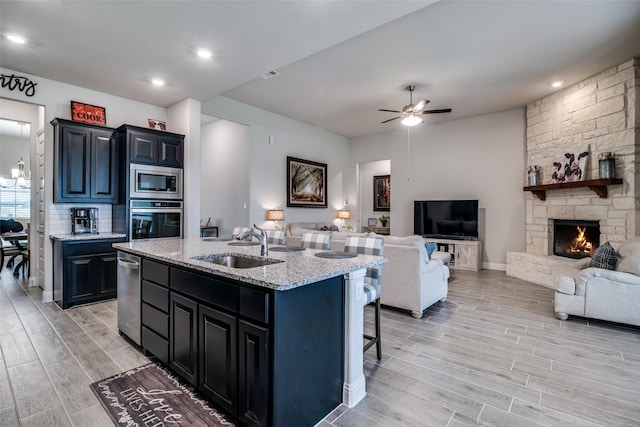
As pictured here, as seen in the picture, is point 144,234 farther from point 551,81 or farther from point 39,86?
point 551,81

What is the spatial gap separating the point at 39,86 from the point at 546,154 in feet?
25.6

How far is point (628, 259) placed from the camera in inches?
132

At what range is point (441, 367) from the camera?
248 cm

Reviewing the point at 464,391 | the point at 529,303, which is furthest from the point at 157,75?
the point at 529,303

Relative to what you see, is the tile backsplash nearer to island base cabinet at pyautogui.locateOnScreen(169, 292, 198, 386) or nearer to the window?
island base cabinet at pyautogui.locateOnScreen(169, 292, 198, 386)

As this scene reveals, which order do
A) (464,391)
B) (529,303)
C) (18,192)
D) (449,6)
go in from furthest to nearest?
(18,192)
(529,303)
(449,6)
(464,391)

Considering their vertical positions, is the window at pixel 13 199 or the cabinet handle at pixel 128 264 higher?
the window at pixel 13 199

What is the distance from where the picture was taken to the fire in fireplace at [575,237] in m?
4.99

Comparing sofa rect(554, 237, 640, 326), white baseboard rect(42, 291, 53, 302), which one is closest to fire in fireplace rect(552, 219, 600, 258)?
sofa rect(554, 237, 640, 326)

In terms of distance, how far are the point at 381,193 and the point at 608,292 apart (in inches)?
256

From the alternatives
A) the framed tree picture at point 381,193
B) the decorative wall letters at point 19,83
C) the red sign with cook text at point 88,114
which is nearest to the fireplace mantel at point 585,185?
the framed tree picture at point 381,193

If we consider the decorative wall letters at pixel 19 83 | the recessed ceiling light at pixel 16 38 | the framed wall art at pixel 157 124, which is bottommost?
the framed wall art at pixel 157 124

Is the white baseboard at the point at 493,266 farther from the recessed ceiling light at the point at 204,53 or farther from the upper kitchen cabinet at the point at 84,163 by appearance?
the upper kitchen cabinet at the point at 84,163

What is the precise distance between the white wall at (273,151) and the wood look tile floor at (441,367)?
3.31 m
